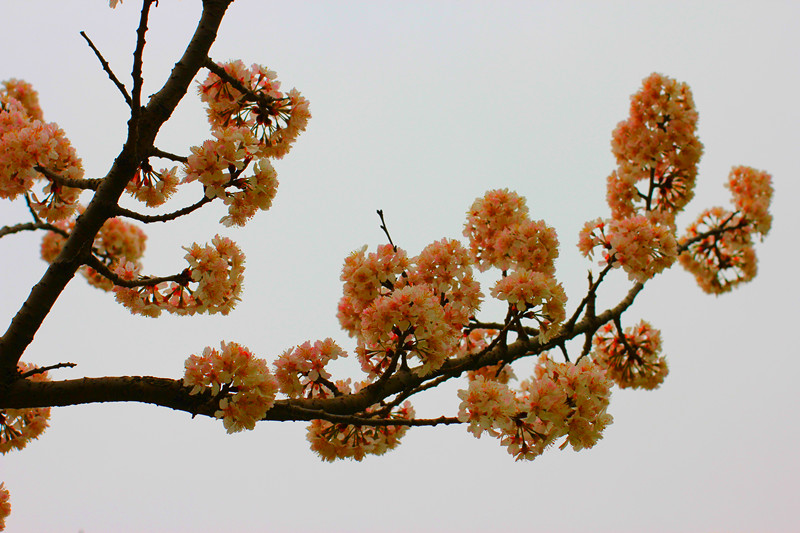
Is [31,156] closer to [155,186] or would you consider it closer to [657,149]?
[155,186]

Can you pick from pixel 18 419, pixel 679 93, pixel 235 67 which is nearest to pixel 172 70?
pixel 235 67

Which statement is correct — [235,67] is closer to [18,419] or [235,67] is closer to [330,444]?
[330,444]

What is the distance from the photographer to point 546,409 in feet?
10.6

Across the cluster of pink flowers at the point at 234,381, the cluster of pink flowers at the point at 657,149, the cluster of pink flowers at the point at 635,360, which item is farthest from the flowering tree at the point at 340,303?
the cluster of pink flowers at the point at 657,149

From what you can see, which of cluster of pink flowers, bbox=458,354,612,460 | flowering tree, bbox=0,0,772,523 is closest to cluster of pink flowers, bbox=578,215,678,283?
flowering tree, bbox=0,0,772,523

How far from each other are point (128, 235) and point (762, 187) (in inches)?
450

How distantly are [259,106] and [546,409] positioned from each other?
313cm

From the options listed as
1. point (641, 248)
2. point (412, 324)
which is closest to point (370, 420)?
point (412, 324)

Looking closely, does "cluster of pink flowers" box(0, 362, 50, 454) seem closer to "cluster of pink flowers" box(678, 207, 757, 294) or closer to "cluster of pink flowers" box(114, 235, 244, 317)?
"cluster of pink flowers" box(114, 235, 244, 317)

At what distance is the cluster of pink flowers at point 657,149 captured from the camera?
25.3ft

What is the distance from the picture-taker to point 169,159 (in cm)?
365

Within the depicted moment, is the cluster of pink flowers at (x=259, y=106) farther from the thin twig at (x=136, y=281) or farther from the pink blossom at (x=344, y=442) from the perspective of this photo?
the pink blossom at (x=344, y=442)

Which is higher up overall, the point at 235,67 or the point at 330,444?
the point at 235,67

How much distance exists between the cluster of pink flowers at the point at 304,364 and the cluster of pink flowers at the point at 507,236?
192 centimetres
